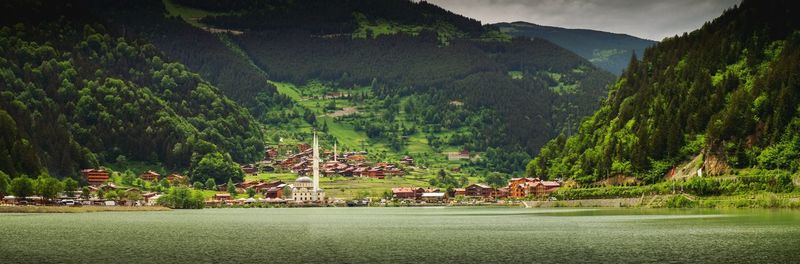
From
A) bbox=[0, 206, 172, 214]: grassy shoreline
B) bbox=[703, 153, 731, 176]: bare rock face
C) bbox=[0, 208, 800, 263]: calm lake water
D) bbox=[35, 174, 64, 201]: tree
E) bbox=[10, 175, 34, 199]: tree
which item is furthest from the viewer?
bbox=[35, 174, 64, 201]: tree

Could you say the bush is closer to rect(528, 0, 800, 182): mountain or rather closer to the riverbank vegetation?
rect(528, 0, 800, 182): mountain

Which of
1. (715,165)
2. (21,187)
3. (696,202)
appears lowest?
(696,202)

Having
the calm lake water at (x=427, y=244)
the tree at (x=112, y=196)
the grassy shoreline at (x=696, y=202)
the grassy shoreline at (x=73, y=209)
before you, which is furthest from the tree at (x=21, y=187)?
the grassy shoreline at (x=696, y=202)

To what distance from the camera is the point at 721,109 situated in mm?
162250

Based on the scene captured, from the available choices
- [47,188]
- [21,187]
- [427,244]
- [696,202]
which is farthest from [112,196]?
[427,244]

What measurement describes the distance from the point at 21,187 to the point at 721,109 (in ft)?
368

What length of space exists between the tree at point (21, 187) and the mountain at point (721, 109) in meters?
96.3

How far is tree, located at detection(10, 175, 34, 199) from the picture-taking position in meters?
157

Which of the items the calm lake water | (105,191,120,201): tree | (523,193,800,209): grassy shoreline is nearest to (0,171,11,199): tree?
(105,191,120,201): tree

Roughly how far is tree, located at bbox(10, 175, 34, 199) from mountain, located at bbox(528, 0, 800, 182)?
9628cm

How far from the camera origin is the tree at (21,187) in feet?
516

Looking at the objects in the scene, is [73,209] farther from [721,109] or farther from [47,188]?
[721,109]

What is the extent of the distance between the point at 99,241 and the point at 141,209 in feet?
359

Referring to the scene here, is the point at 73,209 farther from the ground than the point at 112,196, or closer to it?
closer to it
